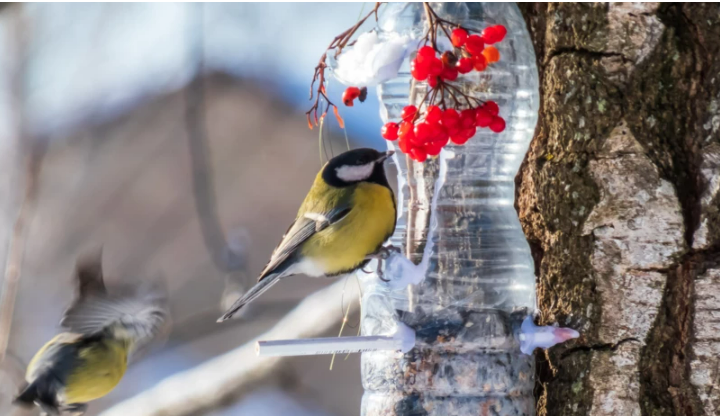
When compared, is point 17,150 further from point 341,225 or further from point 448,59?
point 448,59

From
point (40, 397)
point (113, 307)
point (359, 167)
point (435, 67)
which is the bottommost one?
point (40, 397)

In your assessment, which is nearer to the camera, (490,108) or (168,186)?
(490,108)

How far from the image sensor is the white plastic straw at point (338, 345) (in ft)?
6.61

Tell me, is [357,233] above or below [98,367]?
above

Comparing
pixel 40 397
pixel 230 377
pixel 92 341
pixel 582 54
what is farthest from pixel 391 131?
pixel 230 377

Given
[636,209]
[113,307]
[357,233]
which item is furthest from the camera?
[113,307]

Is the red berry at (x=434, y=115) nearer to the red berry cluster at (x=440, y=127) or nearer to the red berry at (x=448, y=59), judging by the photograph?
the red berry cluster at (x=440, y=127)

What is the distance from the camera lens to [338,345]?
2.08 metres

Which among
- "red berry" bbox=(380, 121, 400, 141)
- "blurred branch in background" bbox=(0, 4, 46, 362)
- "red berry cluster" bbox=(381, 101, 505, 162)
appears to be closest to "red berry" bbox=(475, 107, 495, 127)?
"red berry cluster" bbox=(381, 101, 505, 162)

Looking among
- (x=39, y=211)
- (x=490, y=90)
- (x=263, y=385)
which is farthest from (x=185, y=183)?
(x=490, y=90)

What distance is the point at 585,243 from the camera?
83.9 inches

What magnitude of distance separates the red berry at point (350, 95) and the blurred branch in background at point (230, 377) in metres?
2.00

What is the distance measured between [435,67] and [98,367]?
187cm

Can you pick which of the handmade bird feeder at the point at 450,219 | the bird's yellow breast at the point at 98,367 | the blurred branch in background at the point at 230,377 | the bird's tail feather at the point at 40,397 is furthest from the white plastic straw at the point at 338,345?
the blurred branch in background at the point at 230,377
